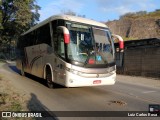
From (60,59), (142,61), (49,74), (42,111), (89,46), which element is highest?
(89,46)

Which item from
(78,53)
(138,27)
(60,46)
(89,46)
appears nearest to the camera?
(78,53)

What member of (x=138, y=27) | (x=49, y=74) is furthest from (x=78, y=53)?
(x=138, y=27)

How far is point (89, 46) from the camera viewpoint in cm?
1133

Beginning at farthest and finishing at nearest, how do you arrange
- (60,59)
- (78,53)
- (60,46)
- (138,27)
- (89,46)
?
(138,27)
(60,46)
(60,59)
(89,46)
(78,53)

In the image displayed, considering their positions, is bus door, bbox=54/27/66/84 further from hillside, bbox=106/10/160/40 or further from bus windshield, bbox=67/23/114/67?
hillside, bbox=106/10/160/40

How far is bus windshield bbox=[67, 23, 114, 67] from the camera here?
36.1ft

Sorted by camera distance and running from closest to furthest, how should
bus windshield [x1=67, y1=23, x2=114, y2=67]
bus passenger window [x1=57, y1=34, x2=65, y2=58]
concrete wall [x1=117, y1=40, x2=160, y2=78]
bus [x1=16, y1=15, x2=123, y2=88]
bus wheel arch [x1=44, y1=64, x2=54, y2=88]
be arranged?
bus [x1=16, y1=15, x2=123, y2=88] → bus windshield [x1=67, y1=23, x2=114, y2=67] → bus passenger window [x1=57, y1=34, x2=65, y2=58] → bus wheel arch [x1=44, y1=64, x2=54, y2=88] → concrete wall [x1=117, y1=40, x2=160, y2=78]

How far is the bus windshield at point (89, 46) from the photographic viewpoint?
11016mm

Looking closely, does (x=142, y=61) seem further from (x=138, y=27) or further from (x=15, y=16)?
(x=138, y=27)

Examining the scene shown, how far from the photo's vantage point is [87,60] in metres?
11.1

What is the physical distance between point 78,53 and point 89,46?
2.04 ft

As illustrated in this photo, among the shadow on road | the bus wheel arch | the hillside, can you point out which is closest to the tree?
the hillside

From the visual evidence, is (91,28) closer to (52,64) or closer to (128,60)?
(52,64)

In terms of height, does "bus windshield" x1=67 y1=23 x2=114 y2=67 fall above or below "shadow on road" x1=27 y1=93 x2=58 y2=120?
above
